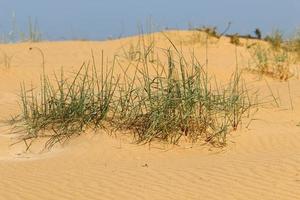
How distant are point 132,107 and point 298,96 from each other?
372 cm

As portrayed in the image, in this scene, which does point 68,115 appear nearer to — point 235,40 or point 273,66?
point 273,66

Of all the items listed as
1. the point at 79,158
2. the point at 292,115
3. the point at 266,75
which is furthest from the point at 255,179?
the point at 266,75

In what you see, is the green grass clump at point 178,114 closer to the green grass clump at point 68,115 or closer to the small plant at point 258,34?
the green grass clump at point 68,115

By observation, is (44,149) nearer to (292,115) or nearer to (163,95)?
(163,95)

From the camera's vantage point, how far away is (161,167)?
6.06 m

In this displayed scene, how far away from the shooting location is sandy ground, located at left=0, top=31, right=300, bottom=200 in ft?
17.6

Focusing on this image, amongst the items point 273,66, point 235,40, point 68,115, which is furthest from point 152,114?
point 235,40

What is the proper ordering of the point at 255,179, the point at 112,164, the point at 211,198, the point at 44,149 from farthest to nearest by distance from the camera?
the point at 44,149
the point at 112,164
the point at 255,179
the point at 211,198

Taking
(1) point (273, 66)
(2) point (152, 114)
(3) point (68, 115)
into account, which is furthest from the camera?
(1) point (273, 66)

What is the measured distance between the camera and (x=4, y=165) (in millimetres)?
6312

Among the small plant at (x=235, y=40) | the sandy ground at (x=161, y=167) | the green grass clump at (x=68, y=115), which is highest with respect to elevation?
the small plant at (x=235, y=40)

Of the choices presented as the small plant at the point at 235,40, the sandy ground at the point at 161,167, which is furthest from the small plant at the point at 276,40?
the sandy ground at the point at 161,167

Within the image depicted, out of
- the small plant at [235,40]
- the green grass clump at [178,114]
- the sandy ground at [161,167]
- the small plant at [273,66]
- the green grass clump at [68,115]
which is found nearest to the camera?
the sandy ground at [161,167]

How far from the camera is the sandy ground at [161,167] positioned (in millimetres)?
5355
